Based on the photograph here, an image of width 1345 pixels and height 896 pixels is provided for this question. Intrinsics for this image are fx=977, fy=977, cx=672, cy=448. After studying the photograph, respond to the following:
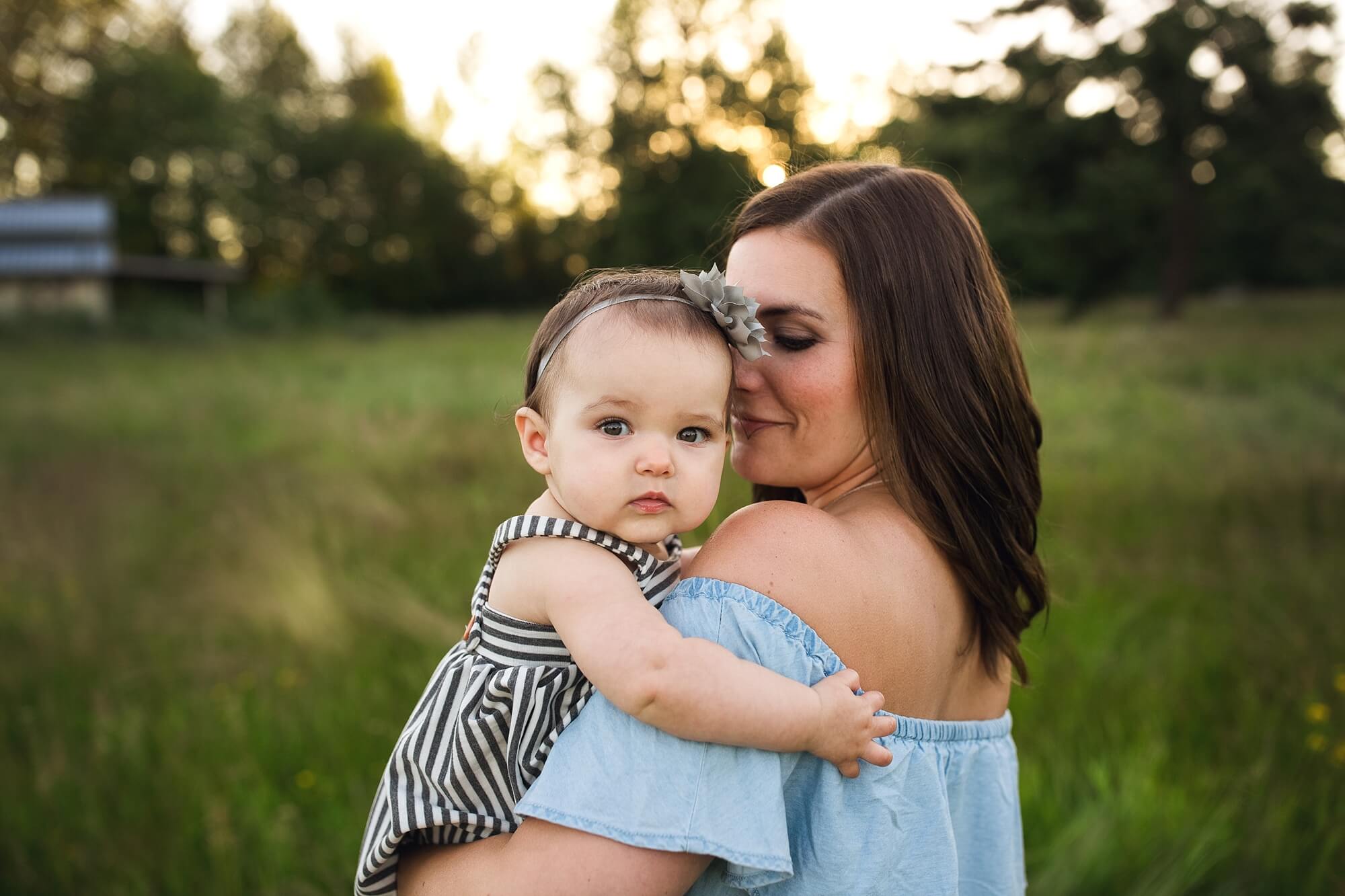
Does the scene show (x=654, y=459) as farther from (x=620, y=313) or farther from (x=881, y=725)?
(x=881, y=725)

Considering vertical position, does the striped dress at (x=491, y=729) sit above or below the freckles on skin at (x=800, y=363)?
below

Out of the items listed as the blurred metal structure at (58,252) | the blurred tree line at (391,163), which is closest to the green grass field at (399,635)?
the blurred tree line at (391,163)

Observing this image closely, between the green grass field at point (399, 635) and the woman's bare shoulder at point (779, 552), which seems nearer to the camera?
the woman's bare shoulder at point (779, 552)

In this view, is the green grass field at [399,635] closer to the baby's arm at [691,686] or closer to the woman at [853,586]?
the woman at [853,586]

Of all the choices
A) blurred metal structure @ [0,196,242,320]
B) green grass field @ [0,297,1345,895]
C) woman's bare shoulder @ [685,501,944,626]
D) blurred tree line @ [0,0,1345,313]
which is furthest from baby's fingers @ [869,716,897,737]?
blurred metal structure @ [0,196,242,320]

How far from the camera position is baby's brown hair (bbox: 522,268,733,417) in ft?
4.79

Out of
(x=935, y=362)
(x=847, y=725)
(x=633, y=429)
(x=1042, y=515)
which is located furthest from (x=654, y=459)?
(x=1042, y=515)

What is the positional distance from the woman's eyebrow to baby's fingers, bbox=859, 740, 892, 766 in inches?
27.5

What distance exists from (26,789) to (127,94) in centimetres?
3917

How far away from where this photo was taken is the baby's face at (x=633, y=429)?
1.42 meters

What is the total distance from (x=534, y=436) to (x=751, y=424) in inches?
16.8

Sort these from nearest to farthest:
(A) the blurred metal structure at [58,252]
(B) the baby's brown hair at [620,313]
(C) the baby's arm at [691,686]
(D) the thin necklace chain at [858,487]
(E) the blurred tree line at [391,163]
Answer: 1. (C) the baby's arm at [691,686]
2. (B) the baby's brown hair at [620,313]
3. (D) the thin necklace chain at [858,487]
4. (A) the blurred metal structure at [58,252]
5. (E) the blurred tree line at [391,163]

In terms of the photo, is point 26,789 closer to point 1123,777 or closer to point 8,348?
point 1123,777

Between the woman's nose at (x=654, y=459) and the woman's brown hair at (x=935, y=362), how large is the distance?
429 millimetres
